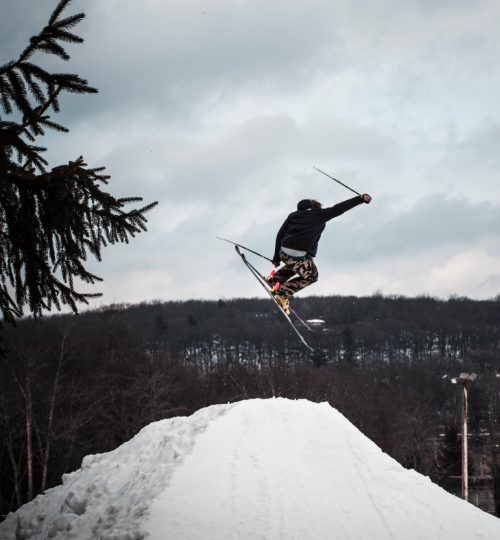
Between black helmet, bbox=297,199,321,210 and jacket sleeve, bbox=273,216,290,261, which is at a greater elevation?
black helmet, bbox=297,199,321,210

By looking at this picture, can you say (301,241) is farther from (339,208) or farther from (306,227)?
(339,208)

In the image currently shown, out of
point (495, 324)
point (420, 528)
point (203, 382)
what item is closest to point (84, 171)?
point (420, 528)

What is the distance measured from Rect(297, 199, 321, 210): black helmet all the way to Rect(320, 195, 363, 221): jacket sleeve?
20 centimetres

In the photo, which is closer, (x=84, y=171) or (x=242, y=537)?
(x=84, y=171)

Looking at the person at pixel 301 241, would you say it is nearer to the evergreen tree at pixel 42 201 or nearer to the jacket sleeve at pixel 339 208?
the jacket sleeve at pixel 339 208

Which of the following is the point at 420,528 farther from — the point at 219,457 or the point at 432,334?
the point at 432,334

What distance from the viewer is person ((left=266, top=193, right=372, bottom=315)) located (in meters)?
9.52

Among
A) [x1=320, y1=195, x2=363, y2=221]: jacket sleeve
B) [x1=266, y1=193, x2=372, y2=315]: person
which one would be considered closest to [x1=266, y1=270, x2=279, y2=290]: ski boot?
[x1=266, y1=193, x2=372, y2=315]: person

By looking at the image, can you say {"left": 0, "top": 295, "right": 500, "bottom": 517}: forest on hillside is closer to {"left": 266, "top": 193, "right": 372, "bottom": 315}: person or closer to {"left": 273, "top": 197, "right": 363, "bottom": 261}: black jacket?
{"left": 266, "top": 193, "right": 372, "bottom": 315}: person

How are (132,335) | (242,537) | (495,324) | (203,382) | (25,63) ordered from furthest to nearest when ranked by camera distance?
(495,324)
(203,382)
(132,335)
(242,537)
(25,63)

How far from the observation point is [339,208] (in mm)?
9352

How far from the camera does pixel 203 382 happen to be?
202ft

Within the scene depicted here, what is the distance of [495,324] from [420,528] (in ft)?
605

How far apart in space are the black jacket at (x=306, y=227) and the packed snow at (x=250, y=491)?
4.67m
